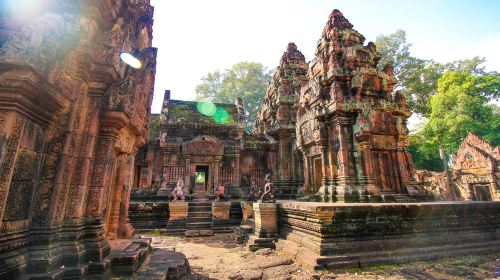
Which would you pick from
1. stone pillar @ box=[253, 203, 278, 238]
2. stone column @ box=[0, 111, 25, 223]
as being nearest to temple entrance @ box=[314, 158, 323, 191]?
stone pillar @ box=[253, 203, 278, 238]

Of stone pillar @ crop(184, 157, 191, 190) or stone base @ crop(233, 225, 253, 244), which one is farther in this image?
stone pillar @ crop(184, 157, 191, 190)

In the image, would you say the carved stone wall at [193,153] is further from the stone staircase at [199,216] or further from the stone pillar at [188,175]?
the stone staircase at [199,216]

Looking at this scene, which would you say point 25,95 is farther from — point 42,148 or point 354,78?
point 354,78

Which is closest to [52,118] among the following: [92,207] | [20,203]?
[20,203]

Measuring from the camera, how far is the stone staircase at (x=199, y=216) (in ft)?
33.4

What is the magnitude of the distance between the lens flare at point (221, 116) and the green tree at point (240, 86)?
14.4 meters

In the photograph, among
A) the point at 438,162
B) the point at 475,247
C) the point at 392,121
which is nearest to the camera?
the point at 475,247

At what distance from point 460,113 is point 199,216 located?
23.5 meters

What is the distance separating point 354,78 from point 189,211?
883cm

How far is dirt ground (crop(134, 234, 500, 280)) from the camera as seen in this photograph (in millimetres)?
4516

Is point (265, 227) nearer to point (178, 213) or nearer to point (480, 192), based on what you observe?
point (178, 213)

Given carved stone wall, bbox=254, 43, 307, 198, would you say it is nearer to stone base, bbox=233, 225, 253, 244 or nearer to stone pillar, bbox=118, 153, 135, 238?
stone base, bbox=233, 225, 253, 244

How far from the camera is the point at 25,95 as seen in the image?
96.0 inches

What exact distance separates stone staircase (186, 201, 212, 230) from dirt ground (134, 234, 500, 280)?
11.8 feet
